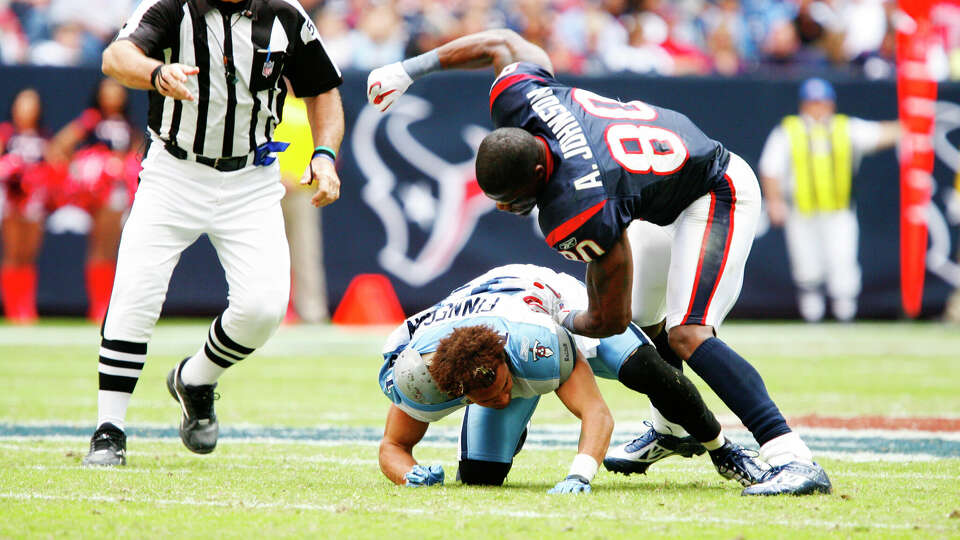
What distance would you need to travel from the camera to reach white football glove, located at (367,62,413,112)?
15.2ft

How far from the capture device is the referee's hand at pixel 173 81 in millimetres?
4203

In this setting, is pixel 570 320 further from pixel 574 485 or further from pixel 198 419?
pixel 198 419

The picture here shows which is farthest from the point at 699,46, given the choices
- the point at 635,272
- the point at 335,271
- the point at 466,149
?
A: the point at 635,272

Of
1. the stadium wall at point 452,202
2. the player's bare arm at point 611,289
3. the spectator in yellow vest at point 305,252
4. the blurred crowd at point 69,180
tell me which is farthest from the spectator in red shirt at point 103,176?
the player's bare arm at point 611,289

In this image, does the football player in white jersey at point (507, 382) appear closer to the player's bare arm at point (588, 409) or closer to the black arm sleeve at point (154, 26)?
the player's bare arm at point (588, 409)

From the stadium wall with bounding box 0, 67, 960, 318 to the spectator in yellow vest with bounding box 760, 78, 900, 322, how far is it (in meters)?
0.13

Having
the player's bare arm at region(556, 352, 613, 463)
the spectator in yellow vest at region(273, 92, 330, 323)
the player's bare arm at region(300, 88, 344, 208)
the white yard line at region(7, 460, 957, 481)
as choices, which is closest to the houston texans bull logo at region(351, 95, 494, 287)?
the spectator in yellow vest at region(273, 92, 330, 323)

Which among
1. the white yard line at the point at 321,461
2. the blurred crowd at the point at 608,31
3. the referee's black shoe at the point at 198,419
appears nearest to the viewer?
the white yard line at the point at 321,461

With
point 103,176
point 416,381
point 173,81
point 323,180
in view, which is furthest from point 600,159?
point 103,176

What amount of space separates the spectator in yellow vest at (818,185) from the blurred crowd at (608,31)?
2.75 feet

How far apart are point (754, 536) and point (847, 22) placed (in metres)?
11.9

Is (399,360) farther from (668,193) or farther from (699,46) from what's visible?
(699,46)

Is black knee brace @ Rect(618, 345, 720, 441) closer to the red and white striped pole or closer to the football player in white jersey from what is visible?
the football player in white jersey

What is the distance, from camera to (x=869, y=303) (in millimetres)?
12758
